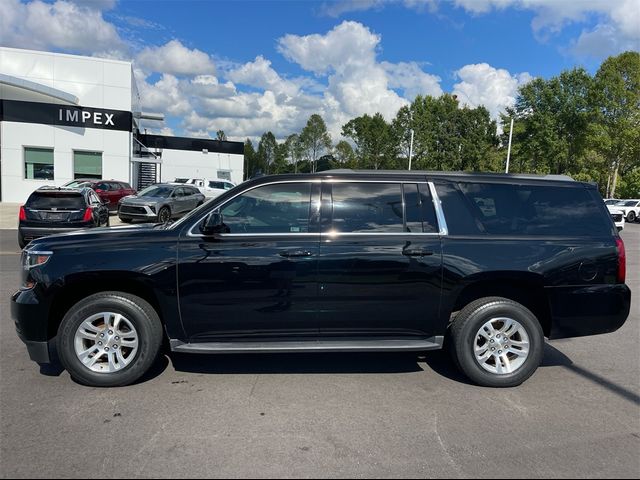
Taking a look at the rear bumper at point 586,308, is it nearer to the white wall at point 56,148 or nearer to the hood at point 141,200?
the hood at point 141,200

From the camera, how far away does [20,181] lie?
2702 cm

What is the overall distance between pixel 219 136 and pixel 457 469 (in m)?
106

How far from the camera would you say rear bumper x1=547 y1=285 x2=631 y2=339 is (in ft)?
14.1

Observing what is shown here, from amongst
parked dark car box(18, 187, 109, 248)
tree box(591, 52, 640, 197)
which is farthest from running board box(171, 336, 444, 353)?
tree box(591, 52, 640, 197)

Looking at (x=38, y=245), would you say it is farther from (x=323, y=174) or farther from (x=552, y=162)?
(x=552, y=162)

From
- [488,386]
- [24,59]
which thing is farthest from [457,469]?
[24,59]

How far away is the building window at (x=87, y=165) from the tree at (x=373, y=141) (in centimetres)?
3362

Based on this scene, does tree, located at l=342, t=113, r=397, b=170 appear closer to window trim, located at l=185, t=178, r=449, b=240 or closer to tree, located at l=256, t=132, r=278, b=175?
tree, located at l=256, t=132, r=278, b=175

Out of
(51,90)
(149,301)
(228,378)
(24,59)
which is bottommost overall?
(228,378)

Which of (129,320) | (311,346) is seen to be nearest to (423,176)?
(311,346)

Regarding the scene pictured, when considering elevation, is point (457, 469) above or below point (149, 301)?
below

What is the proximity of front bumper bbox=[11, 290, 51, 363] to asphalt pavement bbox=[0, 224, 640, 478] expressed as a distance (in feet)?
1.08

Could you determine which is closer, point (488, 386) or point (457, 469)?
point (457, 469)

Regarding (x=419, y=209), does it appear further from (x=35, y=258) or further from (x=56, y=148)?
(x=56, y=148)
